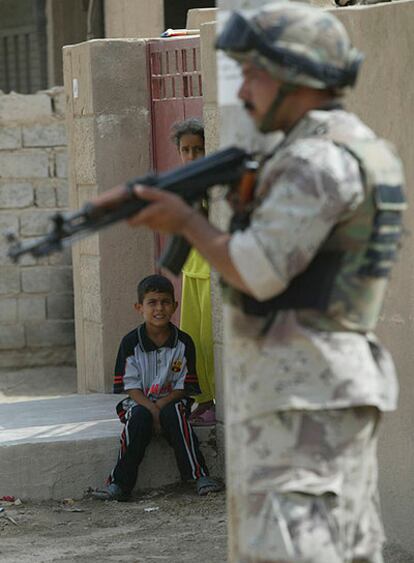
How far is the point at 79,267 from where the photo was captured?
8.44 m

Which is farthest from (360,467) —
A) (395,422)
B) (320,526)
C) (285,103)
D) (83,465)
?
(83,465)

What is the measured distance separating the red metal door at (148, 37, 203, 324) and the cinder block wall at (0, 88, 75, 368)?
3086mm

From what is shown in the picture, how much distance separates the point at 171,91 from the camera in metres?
7.93

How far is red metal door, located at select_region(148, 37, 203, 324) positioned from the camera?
24.8 feet

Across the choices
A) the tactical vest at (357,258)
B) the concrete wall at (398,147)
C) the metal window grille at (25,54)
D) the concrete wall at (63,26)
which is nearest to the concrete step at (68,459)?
the concrete wall at (398,147)

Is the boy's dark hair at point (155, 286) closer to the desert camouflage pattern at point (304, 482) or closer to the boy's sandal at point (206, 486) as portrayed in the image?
Answer: the boy's sandal at point (206, 486)

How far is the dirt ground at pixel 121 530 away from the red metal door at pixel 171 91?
149cm

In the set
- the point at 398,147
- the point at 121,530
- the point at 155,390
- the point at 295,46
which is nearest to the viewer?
the point at 295,46

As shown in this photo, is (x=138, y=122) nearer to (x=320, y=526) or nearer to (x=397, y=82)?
(x=397, y=82)

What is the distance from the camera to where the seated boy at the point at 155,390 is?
673 cm

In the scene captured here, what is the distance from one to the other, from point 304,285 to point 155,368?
3750 mm

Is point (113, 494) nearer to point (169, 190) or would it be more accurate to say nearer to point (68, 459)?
point (68, 459)

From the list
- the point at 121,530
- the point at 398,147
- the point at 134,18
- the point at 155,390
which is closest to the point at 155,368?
the point at 155,390

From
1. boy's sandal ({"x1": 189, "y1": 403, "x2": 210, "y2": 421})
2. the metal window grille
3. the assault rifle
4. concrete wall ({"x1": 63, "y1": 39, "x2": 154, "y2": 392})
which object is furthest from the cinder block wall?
the assault rifle
